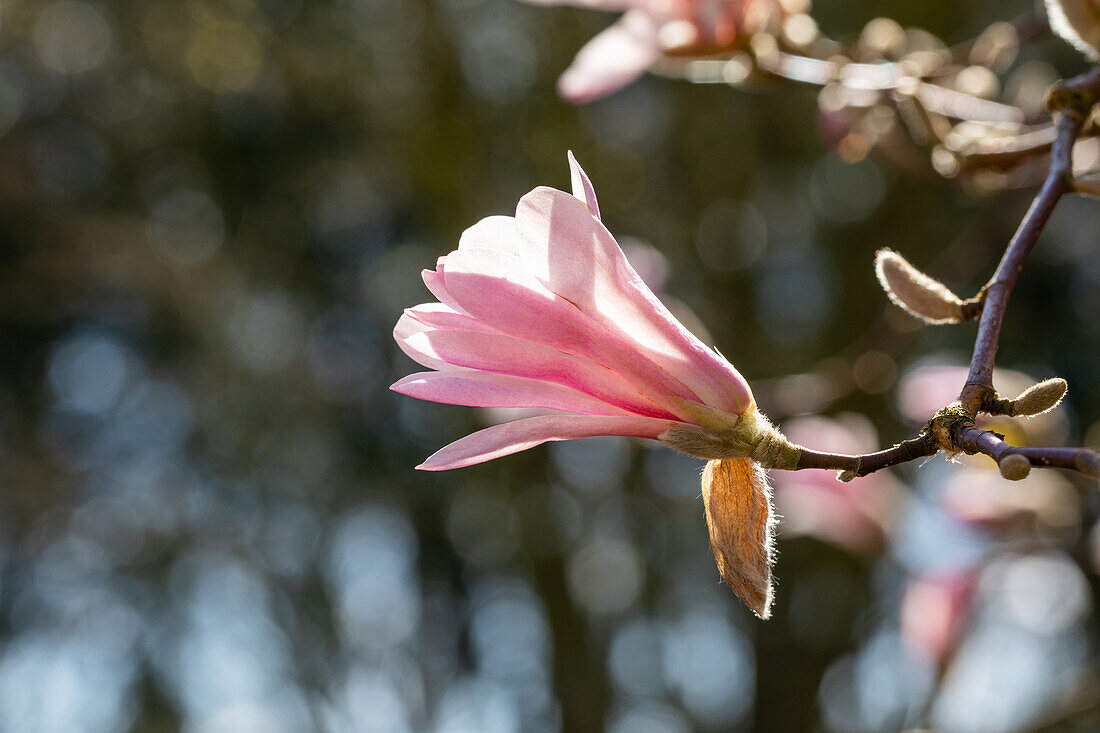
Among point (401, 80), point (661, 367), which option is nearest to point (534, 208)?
point (661, 367)

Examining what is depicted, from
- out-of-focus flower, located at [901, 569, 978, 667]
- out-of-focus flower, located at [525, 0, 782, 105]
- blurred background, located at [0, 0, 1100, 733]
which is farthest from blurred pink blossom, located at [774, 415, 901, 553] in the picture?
blurred background, located at [0, 0, 1100, 733]

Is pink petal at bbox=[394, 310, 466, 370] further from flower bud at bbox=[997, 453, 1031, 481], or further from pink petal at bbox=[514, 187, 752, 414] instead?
flower bud at bbox=[997, 453, 1031, 481]

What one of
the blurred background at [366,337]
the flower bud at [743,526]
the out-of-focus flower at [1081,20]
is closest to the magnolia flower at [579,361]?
the flower bud at [743,526]

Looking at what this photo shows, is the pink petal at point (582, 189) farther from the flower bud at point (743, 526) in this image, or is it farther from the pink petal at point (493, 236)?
the flower bud at point (743, 526)

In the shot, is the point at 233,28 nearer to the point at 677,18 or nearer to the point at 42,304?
the point at 42,304

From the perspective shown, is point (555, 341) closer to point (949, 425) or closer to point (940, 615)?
point (949, 425)

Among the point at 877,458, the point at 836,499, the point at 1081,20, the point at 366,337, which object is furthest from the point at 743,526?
the point at 366,337
